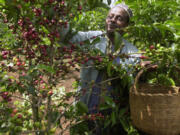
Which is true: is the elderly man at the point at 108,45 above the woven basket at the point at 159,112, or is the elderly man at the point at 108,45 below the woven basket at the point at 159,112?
above

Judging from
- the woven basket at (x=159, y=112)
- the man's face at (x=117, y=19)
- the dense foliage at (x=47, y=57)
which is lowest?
the woven basket at (x=159, y=112)

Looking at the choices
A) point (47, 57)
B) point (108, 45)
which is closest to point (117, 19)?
point (108, 45)

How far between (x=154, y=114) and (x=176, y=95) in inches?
6.8

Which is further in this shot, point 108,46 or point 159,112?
point 108,46

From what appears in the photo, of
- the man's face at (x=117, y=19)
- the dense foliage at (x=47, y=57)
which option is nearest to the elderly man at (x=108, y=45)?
the man's face at (x=117, y=19)

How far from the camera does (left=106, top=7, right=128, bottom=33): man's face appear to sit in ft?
5.24

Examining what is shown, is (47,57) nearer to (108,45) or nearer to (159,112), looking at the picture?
(159,112)

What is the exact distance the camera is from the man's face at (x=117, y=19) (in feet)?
5.24

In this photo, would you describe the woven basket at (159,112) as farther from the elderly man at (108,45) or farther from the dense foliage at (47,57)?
the elderly man at (108,45)

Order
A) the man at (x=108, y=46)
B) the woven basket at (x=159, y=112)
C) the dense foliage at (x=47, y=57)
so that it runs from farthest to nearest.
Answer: the man at (x=108, y=46) → the woven basket at (x=159, y=112) → the dense foliage at (x=47, y=57)

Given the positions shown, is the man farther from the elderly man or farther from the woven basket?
the woven basket

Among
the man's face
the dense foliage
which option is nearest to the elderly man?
the man's face

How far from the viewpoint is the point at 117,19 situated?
1613mm

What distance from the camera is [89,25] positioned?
10.9 feet
